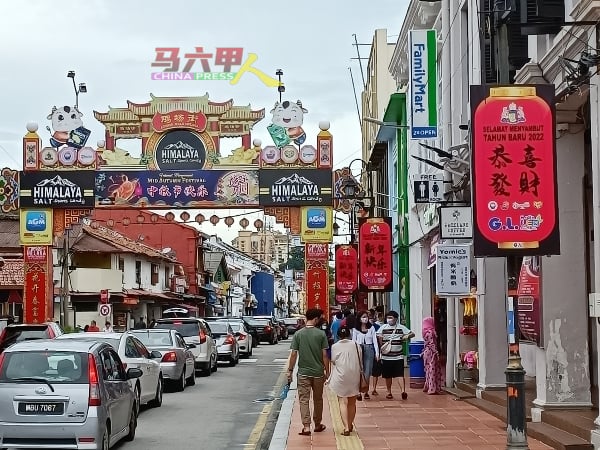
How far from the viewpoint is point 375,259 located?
29.9m

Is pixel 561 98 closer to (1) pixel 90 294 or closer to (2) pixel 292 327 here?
(1) pixel 90 294

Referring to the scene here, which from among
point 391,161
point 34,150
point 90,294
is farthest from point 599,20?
point 90,294

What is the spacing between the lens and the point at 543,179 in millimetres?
9969

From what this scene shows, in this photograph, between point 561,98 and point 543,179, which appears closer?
point 543,179

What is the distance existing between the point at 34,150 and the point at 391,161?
14.7 metres

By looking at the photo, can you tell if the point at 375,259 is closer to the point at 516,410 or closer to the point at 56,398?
the point at 56,398

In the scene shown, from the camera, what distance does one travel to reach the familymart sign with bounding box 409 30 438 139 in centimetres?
2208

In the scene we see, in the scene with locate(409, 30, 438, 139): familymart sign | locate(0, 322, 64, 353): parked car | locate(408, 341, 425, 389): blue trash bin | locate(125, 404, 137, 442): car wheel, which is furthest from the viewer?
locate(0, 322, 64, 353): parked car

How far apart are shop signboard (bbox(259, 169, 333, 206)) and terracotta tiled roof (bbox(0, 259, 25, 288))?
1556 centimetres

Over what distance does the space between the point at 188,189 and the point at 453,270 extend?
22685mm

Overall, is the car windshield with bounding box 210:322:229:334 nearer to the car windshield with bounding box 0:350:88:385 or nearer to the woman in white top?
the woman in white top

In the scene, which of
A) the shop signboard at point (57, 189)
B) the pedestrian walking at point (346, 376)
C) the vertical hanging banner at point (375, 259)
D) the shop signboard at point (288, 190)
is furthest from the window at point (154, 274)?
the pedestrian walking at point (346, 376)

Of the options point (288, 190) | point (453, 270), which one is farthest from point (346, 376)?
point (288, 190)

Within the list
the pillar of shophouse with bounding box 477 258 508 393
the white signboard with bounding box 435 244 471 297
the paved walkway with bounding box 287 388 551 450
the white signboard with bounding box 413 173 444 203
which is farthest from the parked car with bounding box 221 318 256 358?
the pillar of shophouse with bounding box 477 258 508 393
